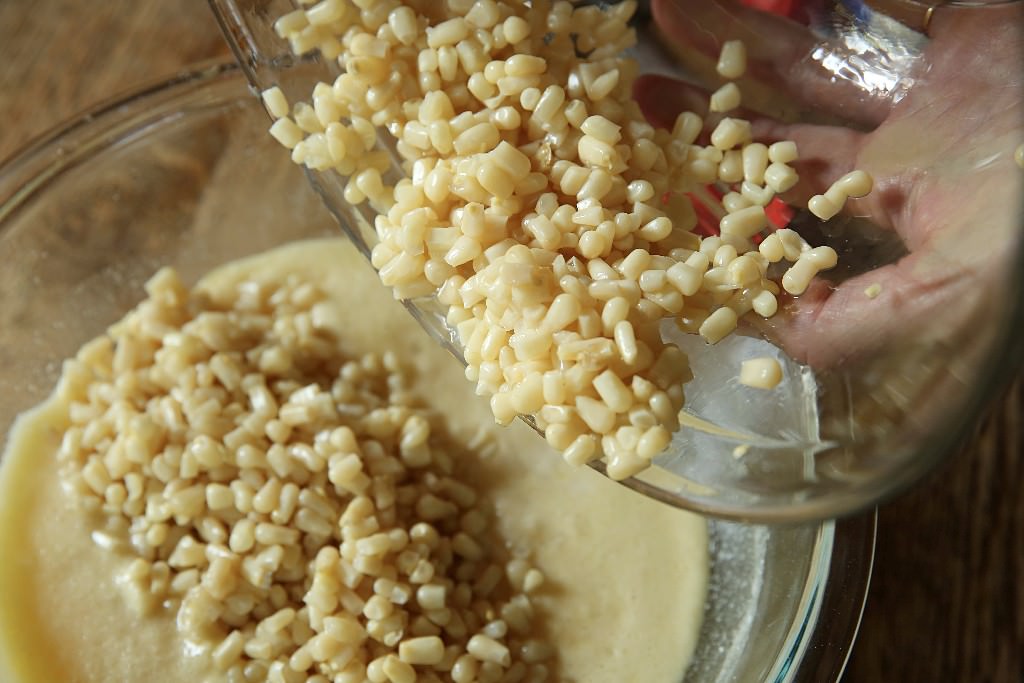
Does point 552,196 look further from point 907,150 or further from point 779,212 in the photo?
point 907,150

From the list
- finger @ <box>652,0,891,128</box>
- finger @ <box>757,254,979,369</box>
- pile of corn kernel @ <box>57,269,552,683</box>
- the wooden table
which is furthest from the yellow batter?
finger @ <box>652,0,891,128</box>

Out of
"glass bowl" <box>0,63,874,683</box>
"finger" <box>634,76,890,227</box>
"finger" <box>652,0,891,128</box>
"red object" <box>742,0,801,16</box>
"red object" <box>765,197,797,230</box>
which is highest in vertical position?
"red object" <box>742,0,801,16</box>

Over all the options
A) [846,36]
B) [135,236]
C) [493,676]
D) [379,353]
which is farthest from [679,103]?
[135,236]

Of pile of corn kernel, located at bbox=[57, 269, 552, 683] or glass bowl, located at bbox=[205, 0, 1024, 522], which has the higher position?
glass bowl, located at bbox=[205, 0, 1024, 522]

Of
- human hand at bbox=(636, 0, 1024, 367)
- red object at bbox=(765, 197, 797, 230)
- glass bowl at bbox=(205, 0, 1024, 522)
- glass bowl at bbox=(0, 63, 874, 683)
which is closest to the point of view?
glass bowl at bbox=(205, 0, 1024, 522)

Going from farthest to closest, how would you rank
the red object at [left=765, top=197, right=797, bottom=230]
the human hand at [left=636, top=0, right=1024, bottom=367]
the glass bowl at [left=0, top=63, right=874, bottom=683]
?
the glass bowl at [left=0, top=63, right=874, bottom=683]
the red object at [left=765, top=197, right=797, bottom=230]
the human hand at [left=636, top=0, right=1024, bottom=367]

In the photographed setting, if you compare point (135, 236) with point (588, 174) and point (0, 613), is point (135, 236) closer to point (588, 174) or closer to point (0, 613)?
point (0, 613)

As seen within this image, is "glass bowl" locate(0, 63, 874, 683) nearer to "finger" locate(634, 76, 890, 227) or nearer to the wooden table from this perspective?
the wooden table

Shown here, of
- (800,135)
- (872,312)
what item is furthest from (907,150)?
(872,312)
